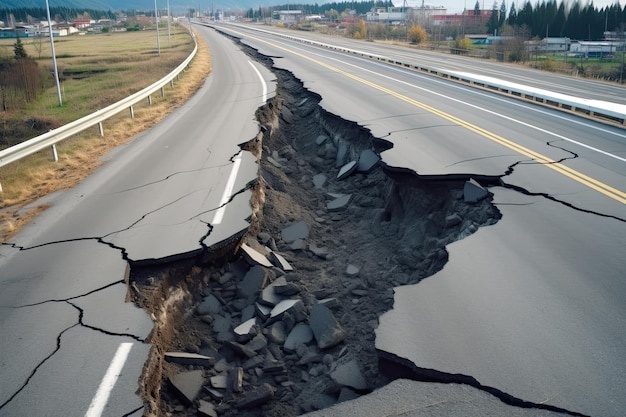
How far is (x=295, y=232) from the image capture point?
8.97m

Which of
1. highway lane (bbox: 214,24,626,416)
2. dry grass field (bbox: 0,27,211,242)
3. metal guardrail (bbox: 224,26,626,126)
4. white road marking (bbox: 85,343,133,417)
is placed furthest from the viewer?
metal guardrail (bbox: 224,26,626,126)

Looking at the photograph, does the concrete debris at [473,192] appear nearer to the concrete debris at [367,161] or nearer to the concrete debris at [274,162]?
the concrete debris at [367,161]

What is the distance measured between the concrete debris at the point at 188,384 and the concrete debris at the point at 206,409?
0.09 meters

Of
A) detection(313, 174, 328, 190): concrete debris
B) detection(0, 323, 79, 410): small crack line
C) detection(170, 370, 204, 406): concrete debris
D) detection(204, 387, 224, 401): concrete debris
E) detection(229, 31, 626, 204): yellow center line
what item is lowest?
detection(313, 174, 328, 190): concrete debris

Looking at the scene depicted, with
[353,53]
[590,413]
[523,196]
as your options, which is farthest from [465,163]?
[353,53]

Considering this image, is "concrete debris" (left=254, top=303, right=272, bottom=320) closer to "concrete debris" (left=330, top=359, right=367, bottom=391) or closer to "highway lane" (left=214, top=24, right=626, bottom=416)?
"concrete debris" (left=330, top=359, right=367, bottom=391)

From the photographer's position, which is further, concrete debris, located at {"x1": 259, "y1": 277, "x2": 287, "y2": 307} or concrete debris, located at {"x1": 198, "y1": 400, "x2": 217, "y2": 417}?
concrete debris, located at {"x1": 259, "y1": 277, "x2": 287, "y2": 307}

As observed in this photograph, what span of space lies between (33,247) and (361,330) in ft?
14.5

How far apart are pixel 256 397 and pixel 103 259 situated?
2.85 meters

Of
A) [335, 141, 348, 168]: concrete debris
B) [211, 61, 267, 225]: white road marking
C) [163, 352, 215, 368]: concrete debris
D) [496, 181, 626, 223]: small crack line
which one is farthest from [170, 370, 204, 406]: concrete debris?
[335, 141, 348, 168]: concrete debris

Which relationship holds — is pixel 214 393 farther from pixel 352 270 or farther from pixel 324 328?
pixel 352 270

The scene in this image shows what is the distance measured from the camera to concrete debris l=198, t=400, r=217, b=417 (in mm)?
4695

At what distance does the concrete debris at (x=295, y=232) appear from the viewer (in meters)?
8.78

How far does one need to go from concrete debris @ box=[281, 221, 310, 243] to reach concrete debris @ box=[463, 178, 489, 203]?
2649 millimetres
